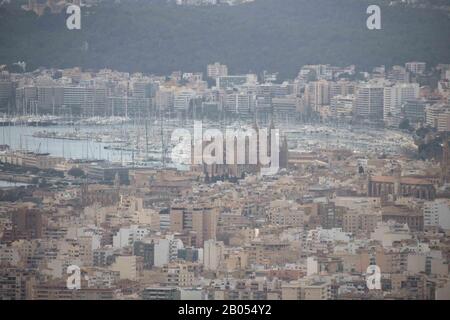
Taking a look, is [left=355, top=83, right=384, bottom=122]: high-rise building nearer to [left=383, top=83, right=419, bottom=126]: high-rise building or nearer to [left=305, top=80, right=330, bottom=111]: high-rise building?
[left=383, top=83, right=419, bottom=126]: high-rise building

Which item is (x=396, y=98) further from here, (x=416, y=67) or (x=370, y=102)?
(x=416, y=67)

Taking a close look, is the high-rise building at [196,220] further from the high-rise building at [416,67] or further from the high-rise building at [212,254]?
the high-rise building at [416,67]

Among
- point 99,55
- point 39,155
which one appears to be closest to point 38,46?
point 99,55

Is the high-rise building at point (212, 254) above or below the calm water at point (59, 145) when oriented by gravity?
below

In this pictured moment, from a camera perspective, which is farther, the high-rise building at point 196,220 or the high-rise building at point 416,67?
the high-rise building at point 416,67

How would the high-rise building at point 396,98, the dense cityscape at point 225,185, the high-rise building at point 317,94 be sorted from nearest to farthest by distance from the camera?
the dense cityscape at point 225,185
the high-rise building at point 396,98
the high-rise building at point 317,94

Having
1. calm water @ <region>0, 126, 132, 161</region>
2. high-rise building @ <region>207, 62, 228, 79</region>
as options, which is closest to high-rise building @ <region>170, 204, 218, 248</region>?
calm water @ <region>0, 126, 132, 161</region>

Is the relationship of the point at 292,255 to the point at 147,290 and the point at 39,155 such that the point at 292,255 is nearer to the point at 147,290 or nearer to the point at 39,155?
the point at 147,290

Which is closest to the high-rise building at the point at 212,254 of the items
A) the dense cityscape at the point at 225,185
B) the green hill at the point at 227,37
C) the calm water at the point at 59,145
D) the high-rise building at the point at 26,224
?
the dense cityscape at the point at 225,185

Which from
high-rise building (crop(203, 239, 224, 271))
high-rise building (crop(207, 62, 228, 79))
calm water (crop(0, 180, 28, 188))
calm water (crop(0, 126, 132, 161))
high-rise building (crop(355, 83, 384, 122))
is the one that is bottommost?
high-rise building (crop(203, 239, 224, 271))
